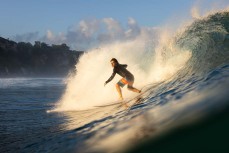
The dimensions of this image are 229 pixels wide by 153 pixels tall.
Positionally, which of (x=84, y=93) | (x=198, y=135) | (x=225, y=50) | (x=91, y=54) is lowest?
(x=198, y=135)

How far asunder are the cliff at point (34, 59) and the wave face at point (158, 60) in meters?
101

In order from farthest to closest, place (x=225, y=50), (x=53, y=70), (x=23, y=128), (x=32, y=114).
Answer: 1. (x=53, y=70)
2. (x=32, y=114)
3. (x=225, y=50)
4. (x=23, y=128)

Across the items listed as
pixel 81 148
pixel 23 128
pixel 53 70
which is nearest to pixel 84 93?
pixel 23 128

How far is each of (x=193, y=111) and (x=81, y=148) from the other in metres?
2.10

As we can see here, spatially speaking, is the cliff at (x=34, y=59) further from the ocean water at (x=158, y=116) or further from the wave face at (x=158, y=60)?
the ocean water at (x=158, y=116)

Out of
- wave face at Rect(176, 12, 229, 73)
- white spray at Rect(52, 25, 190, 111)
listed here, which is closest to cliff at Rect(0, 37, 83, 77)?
white spray at Rect(52, 25, 190, 111)

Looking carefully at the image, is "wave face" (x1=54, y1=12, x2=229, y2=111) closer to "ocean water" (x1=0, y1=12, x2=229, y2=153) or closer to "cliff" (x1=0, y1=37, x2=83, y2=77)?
"ocean water" (x1=0, y1=12, x2=229, y2=153)

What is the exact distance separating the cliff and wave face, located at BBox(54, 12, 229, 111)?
10051 centimetres

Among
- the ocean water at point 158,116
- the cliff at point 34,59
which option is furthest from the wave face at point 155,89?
the cliff at point 34,59

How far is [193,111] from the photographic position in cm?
511

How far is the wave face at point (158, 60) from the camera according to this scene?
12203 mm

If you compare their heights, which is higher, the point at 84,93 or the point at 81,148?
the point at 84,93

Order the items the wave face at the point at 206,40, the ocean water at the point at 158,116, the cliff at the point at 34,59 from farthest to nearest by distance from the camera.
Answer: the cliff at the point at 34,59
the wave face at the point at 206,40
the ocean water at the point at 158,116

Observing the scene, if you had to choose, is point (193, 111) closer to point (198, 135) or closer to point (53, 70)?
point (198, 135)
